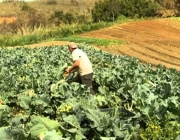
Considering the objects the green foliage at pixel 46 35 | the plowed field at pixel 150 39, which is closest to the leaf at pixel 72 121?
the plowed field at pixel 150 39

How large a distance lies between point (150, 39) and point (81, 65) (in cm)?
1952

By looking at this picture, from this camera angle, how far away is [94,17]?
44.1 metres

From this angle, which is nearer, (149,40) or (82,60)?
(82,60)

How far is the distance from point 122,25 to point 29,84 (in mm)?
26300

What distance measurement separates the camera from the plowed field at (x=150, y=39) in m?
22.0

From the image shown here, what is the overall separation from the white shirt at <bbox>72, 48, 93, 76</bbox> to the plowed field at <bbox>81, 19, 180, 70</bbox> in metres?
9.11

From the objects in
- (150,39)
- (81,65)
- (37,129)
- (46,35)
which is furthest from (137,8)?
(37,129)

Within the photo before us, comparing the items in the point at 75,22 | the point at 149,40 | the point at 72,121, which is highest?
the point at 72,121

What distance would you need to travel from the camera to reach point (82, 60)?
990 cm

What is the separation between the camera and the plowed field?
22.0 meters

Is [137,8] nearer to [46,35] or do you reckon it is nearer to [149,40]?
[46,35]

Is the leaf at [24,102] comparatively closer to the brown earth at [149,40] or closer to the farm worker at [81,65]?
the farm worker at [81,65]

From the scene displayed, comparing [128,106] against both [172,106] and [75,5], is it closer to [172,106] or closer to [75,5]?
[172,106]

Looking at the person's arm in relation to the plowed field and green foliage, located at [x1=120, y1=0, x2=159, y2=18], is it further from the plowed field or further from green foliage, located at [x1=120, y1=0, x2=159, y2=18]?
green foliage, located at [x1=120, y1=0, x2=159, y2=18]
